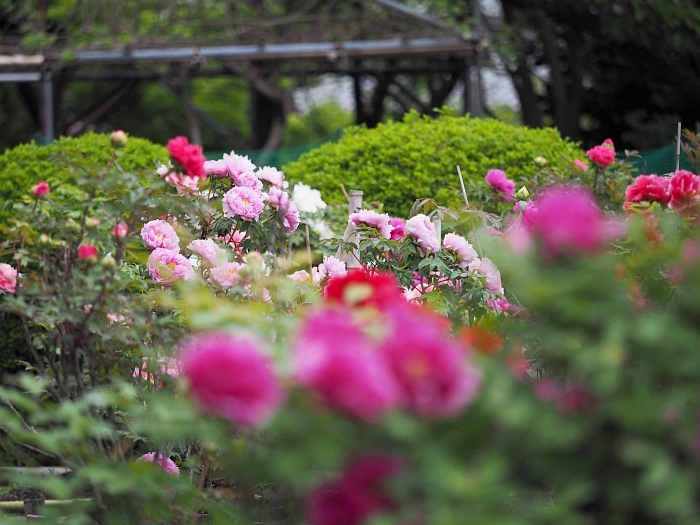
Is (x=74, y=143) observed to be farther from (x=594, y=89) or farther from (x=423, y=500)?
(x=594, y=89)

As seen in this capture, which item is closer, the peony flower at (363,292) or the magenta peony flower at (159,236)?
the peony flower at (363,292)

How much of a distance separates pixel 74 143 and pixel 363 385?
441cm

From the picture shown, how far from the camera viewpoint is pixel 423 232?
2764mm

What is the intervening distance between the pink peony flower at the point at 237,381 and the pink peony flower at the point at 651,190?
1.72 metres

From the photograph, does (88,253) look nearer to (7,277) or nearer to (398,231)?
(7,277)

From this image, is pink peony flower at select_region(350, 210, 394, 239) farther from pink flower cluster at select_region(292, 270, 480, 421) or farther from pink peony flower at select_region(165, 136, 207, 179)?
pink flower cluster at select_region(292, 270, 480, 421)

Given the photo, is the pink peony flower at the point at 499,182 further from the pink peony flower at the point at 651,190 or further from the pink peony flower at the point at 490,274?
the pink peony flower at the point at 651,190

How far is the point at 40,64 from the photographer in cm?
1012

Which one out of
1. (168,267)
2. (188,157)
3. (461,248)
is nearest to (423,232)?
(461,248)

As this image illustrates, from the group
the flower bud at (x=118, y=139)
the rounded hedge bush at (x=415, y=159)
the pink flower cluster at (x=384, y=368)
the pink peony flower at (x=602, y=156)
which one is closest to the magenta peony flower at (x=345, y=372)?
the pink flower cluster at (x=384, y=368)

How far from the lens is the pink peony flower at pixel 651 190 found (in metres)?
2.53

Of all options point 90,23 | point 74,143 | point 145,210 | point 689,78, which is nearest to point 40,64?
point 90,23

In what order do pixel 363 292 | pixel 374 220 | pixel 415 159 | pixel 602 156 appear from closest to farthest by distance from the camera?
pixel 363 292 < pixel 374 220 < pixel 602 156 < pixel 415 159

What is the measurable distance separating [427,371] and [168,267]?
1578mm
